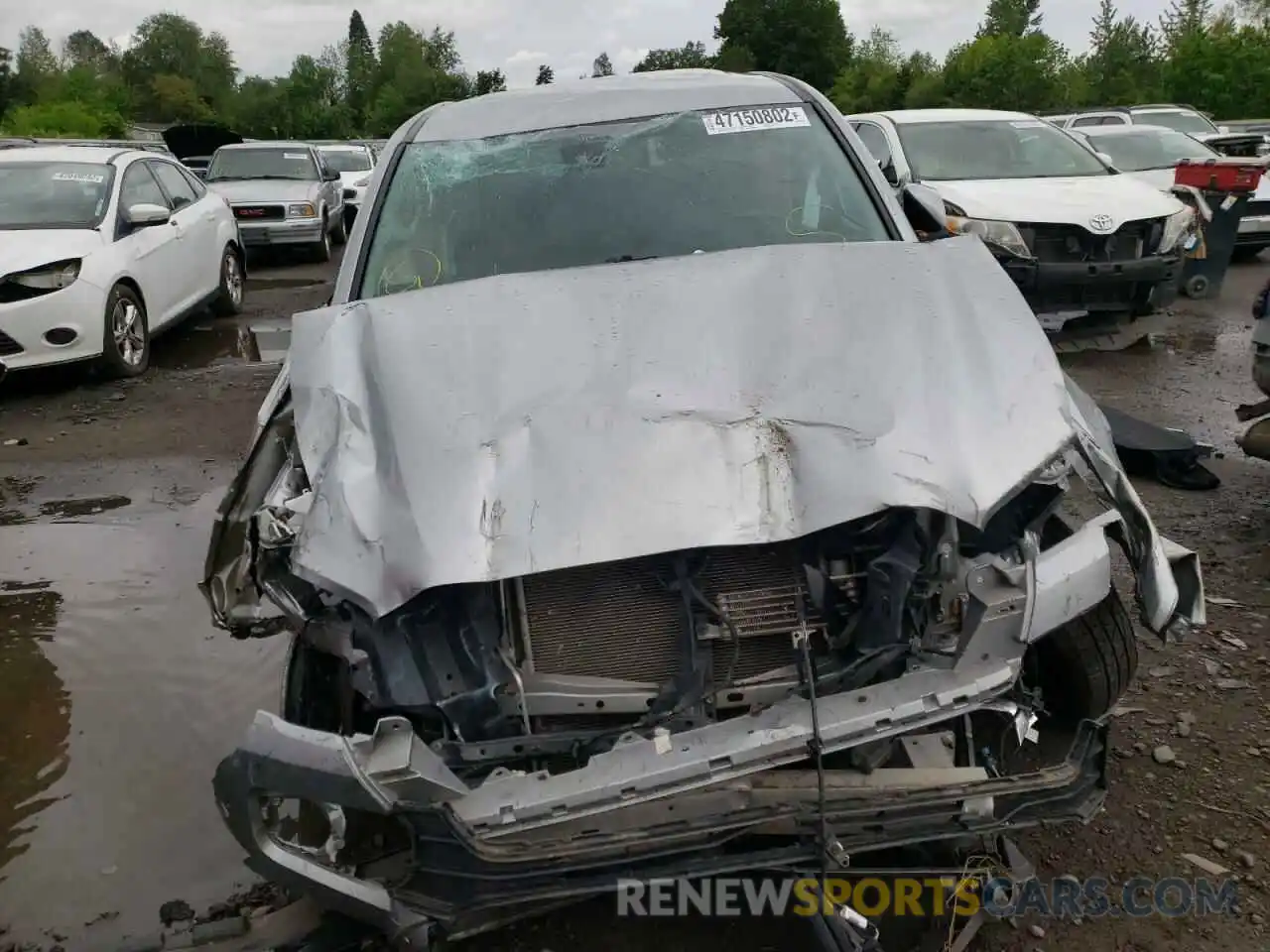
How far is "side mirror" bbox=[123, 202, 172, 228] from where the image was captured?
7.64 m

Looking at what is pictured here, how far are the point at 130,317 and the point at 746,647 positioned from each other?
22.7 feet

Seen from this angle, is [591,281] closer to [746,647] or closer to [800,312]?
[800,312]

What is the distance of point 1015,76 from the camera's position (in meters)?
35.5

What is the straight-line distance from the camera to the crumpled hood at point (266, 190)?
42.3ft

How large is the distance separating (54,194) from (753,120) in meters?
6.29

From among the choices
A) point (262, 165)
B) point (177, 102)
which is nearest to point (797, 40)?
point (177, 102)

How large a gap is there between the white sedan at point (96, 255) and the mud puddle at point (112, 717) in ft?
7.44

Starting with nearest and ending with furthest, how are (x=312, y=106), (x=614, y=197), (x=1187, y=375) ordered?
(x=614, y=197)
(x=1187, y=375)
(x=312, y=106)

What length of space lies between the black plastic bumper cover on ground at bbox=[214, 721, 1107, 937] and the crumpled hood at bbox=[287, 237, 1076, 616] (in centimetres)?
38

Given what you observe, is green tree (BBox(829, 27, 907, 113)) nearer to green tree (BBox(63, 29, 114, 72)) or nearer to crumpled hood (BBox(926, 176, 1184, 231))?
crumpled hood (BBox(926, 176, 1184, 231))

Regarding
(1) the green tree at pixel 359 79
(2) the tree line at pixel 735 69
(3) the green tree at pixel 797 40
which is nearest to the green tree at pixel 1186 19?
(2) the tree line at pixel 735 69

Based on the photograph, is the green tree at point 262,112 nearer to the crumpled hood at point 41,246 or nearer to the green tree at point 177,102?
the green tree at point 177,102

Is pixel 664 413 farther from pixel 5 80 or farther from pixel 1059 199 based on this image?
pixel 5 80

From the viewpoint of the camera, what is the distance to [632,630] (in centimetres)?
234
